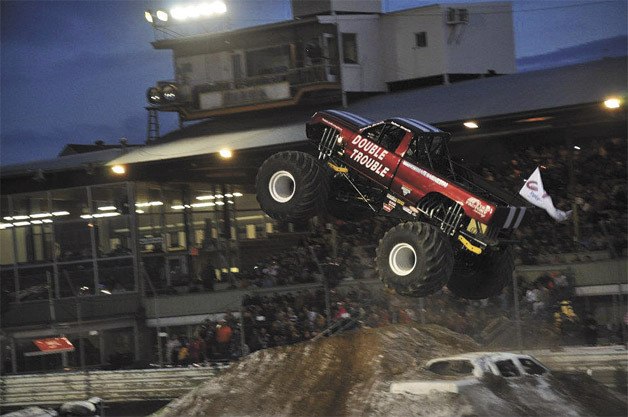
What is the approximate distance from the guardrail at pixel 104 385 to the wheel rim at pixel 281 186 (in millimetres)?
6107

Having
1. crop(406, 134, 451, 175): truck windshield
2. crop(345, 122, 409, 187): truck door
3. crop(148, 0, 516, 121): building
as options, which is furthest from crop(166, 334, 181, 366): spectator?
crop(406, 134, 451, 175): truck windshield

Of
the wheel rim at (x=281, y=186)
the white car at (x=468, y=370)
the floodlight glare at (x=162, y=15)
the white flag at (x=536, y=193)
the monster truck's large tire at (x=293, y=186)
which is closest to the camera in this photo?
the white flag at (x=536, y=193)

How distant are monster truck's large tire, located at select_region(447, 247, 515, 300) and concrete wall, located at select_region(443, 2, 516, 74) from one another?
17.3 m

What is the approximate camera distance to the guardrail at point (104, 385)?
19.2 metres

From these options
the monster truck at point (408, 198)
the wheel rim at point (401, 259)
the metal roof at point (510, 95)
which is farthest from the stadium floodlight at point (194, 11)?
the wheel rim at point (401, 259)

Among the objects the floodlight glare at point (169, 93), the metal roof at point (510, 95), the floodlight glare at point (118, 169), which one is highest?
the floodlight glare at point (169, 93)

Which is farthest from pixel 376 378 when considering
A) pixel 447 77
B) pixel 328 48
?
pixel 447 77

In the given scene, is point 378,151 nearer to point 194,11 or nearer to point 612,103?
point 612,103

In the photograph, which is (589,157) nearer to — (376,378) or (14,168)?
(376,378)

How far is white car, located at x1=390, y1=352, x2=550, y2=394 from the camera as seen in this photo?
1384 centimetres

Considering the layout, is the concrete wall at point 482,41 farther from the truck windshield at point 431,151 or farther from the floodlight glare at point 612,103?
the truck windshield at point 431,151

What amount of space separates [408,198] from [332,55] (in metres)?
14.6

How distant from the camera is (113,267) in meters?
24.8

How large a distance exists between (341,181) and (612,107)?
4.82m
